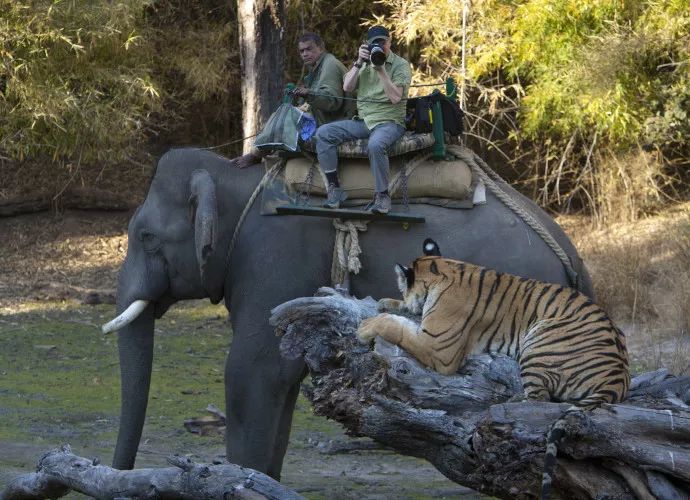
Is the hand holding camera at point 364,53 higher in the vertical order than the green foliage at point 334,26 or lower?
lower

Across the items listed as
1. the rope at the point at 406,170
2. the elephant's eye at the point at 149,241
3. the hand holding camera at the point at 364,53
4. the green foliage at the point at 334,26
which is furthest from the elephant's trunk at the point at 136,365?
the green foliage at the point at 334,26

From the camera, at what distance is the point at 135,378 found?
334 inches

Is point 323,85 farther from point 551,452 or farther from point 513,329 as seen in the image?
point 551,452

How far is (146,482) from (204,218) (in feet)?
8.07

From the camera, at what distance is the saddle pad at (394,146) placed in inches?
320

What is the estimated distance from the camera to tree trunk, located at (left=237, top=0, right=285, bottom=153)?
1385 centimetres

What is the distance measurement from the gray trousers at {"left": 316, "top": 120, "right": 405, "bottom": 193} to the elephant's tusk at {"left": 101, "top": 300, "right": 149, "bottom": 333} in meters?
1.53

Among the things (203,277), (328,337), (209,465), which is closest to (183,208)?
(203,277)

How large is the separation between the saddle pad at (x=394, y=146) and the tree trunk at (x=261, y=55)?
5.72 metres

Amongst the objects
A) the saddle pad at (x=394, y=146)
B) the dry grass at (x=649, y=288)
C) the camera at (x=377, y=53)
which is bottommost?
the dry grass at (x=649, y=288)

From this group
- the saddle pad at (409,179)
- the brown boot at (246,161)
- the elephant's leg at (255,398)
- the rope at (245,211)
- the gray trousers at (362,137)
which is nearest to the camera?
the elephant's leg at (255,398)

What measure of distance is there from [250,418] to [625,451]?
9.94ft

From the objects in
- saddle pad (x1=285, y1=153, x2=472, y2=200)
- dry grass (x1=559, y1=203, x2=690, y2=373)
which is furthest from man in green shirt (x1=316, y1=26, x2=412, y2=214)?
dry grass (x1=559, y1=203, x2=690, y2=373)

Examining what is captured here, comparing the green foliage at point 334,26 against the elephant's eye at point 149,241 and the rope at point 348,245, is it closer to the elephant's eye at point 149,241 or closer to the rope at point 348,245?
the elephant's eye at point 149,241
